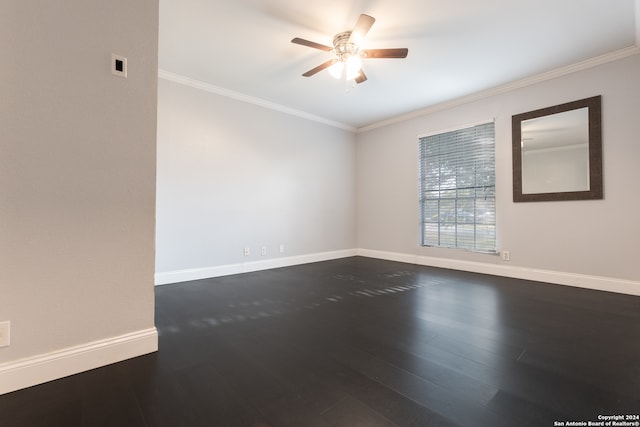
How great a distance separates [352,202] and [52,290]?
501 centimetres

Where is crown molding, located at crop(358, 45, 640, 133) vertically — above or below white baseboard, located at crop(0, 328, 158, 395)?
above

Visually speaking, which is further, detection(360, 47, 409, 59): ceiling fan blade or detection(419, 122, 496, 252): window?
detection(419, 122, 496, 252): window

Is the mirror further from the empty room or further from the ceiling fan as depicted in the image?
the ceiling fan

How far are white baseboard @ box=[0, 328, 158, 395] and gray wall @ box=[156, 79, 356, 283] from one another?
198 cm

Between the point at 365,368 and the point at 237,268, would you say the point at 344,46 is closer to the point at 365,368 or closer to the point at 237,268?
the point at 365,368

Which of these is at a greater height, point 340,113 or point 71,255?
point 340,113

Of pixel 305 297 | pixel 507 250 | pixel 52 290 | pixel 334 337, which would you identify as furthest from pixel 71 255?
pixel 507 250

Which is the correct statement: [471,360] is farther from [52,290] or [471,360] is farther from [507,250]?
[507,250]

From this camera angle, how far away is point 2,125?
141cm

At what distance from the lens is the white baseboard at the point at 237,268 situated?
3617 millimetres

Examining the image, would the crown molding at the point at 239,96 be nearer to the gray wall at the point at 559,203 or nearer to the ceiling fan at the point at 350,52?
the gray wall at the point at 559,203

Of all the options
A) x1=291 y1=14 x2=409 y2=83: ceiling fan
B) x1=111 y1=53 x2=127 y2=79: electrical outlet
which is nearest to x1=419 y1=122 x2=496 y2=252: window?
x1=291 y1=14 x2=409 y2=83: ceiling fan

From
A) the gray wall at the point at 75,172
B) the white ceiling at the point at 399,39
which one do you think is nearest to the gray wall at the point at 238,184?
the white ceiling at the point at 399,39

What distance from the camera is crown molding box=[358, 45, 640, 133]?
10.3 feet
